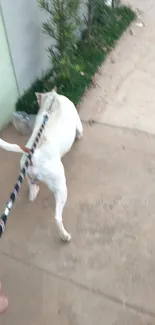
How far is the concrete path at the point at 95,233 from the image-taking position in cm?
172

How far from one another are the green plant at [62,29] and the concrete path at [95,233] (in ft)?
0.95

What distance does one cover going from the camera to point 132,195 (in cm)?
214

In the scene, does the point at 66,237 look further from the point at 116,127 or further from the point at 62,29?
the point at 62,29

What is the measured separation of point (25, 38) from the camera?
8.43 feet

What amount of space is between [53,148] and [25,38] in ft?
3.25

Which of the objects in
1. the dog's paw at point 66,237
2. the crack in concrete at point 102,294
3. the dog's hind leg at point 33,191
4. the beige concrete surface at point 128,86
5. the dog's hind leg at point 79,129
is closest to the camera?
the crack in concrete at point 102,294

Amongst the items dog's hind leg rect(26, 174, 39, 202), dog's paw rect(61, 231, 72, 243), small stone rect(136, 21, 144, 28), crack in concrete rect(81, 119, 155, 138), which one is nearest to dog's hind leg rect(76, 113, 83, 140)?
crack in concrete rect(81, 119, 155, 138)

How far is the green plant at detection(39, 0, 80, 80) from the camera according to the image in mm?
2461

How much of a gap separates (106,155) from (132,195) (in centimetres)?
34

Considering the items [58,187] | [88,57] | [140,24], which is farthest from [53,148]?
[140,24]

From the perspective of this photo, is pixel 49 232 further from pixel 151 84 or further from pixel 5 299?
pixel 151 84

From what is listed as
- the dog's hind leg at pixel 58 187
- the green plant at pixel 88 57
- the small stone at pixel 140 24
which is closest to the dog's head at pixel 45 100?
the green plant at pixel 88 57

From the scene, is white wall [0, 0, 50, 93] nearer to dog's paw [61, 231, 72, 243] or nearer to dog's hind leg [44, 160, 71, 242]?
dog's hind leg [44, 160, 71, 242]

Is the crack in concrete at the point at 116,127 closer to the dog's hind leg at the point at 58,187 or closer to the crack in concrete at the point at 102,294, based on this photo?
the dog's hind leg at the point at 58,187
